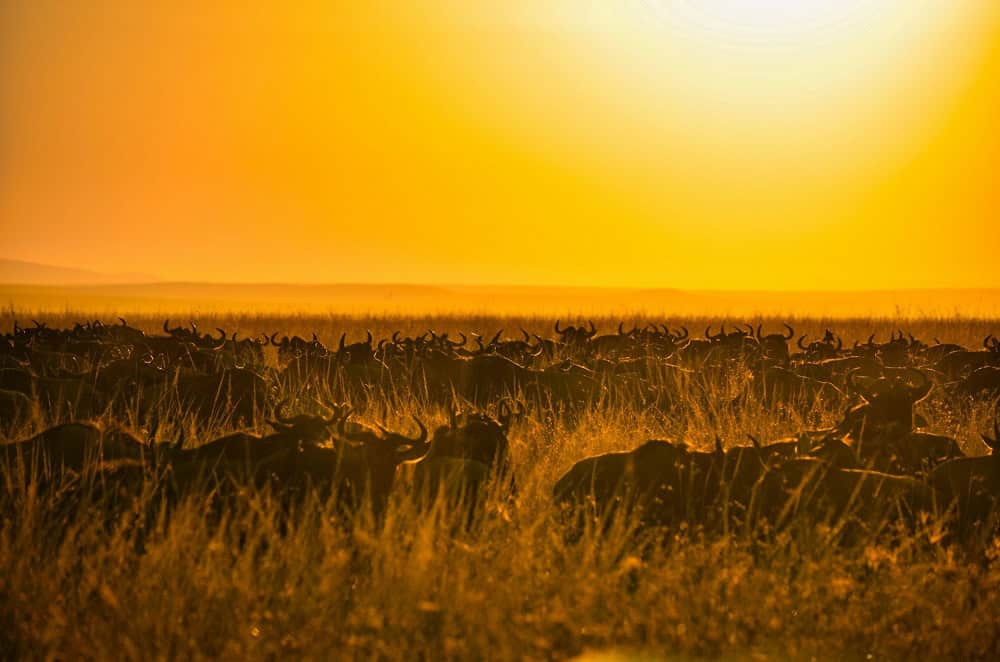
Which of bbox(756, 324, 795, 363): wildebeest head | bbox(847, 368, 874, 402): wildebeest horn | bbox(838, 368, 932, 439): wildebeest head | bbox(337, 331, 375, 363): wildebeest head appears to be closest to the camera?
bbox(838, 368, 932, 439): wildebeest head

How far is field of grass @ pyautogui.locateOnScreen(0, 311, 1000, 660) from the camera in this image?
4742mm

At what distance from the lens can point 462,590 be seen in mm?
5023

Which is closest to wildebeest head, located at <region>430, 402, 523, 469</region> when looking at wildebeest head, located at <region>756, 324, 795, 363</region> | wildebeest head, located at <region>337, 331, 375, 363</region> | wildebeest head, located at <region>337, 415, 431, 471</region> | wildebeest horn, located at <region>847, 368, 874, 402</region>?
wildebeest head, located at <region>337, 415, 431, 471</region>

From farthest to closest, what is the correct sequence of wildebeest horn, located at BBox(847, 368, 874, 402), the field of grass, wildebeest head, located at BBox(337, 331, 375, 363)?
wildebeest head, located at BBox(337, 331, 375, 363) → wildebeest horn, located at BBox(847, 368, 874, 402) → the field of grass

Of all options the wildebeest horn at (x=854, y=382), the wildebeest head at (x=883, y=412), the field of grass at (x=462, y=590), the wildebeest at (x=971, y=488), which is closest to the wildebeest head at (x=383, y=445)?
the field of grass at (x=462, y=590)

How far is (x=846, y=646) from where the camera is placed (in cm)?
499

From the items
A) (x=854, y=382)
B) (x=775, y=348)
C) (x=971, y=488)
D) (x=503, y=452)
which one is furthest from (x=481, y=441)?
(x=775, y=348)

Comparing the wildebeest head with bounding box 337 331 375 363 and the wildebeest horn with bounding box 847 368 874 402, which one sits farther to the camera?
the wildebeest head with bounding box 337 331 375 363

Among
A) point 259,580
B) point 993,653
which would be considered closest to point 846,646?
point 993,653

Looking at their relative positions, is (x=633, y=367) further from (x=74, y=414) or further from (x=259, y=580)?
(x=259, y=580)

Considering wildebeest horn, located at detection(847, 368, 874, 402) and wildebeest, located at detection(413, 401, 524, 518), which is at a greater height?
wildebeest horn, located at detection(847, 368, 874, 402)

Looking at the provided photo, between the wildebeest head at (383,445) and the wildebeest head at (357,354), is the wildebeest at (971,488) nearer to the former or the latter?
the wildebeest head at (383,445)

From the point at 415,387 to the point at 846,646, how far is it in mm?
8430

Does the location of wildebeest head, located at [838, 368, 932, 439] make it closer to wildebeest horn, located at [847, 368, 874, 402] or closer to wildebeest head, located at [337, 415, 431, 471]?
wildebeest horn, located at [847, 368, 874, 402]
